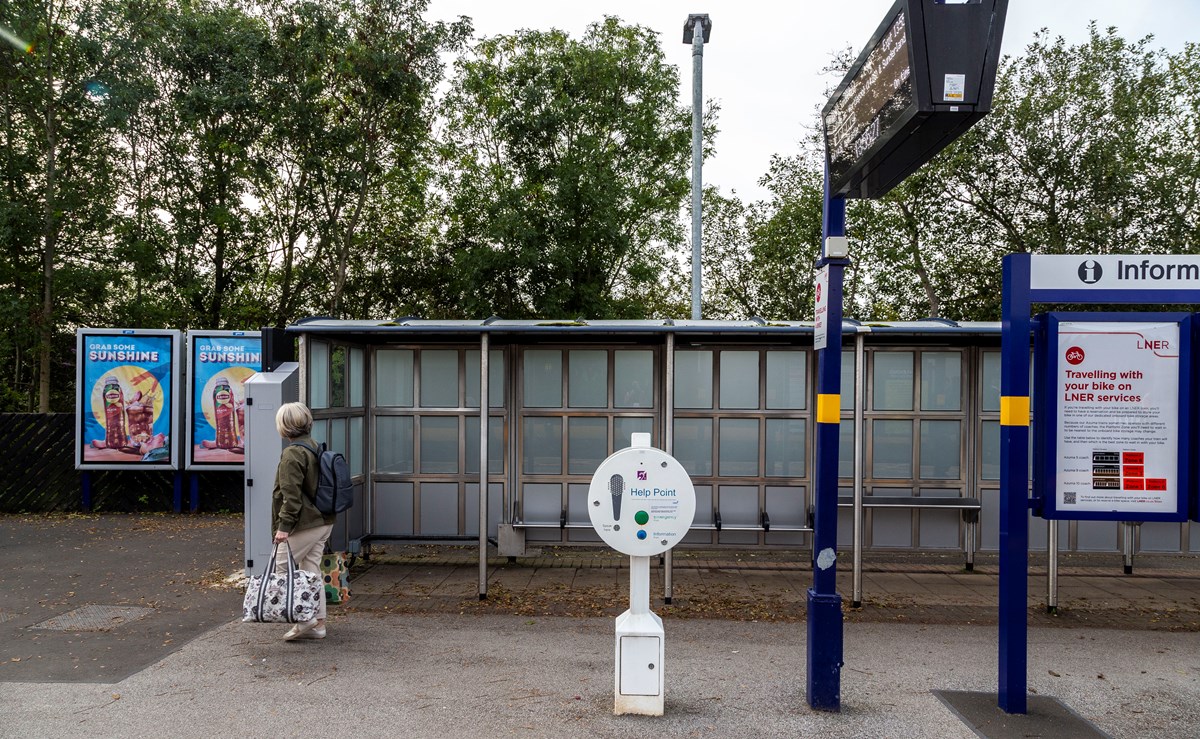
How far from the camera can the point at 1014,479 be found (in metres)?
4.58

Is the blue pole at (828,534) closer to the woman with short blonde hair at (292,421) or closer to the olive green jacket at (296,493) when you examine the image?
the olive green jacket at (296,493)

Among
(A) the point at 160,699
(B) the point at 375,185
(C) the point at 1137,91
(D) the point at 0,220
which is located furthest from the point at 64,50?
(C) the point at 1137,91

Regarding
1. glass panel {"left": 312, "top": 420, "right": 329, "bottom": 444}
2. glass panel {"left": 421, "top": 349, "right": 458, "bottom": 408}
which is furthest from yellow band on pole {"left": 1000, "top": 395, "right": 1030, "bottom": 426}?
glass panel {"left": 312, "top": 420, "right": 329, "bottom": 444}

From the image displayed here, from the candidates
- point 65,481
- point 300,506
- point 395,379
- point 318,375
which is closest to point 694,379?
point 395,379

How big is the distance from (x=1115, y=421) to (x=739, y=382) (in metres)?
4.01

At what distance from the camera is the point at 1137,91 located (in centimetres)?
1430

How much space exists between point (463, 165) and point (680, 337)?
12.2 metres

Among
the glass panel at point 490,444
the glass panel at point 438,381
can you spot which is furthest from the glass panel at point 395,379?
the glass panel at point 490,444

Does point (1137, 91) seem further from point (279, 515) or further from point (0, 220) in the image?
point (0, 220)

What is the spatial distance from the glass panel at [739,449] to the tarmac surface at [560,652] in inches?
42.0

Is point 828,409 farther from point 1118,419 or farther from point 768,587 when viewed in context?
point 768,587

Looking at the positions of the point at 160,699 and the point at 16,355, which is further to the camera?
the point at 16,355

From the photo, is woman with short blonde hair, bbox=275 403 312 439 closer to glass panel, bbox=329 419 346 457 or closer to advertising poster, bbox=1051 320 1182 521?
glass panel, bbox=329 419 346 457

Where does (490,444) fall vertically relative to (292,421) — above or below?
below
